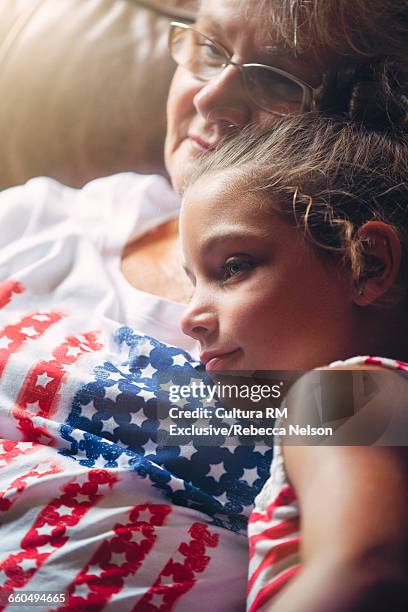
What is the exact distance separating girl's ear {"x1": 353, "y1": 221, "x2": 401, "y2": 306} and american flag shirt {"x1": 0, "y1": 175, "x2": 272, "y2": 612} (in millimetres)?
134

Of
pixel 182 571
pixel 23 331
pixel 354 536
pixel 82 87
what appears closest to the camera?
pixel 354 536

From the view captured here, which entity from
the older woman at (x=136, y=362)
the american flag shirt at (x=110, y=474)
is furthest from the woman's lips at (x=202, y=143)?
the american flag shirt at (x=110, y=474)

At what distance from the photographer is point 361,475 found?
16.9 inches

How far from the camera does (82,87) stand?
88cm

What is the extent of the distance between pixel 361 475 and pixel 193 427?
0.16m

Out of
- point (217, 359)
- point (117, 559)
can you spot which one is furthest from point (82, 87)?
point (117, 559)

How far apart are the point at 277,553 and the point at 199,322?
174 millimetres

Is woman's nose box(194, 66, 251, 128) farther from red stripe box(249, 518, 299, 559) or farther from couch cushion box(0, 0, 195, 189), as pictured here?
red stripe box(249, 518, 299, 559)

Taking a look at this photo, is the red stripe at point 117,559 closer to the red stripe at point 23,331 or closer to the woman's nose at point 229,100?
the red stripe at point 23,331

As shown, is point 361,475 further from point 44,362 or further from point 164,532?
point 44,362

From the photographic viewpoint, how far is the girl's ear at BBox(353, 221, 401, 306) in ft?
1.73

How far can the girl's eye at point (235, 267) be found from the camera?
55 cm

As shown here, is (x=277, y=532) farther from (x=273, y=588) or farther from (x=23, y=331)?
(x=23, y=331)

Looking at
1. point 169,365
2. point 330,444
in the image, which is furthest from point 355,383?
point 169,365
